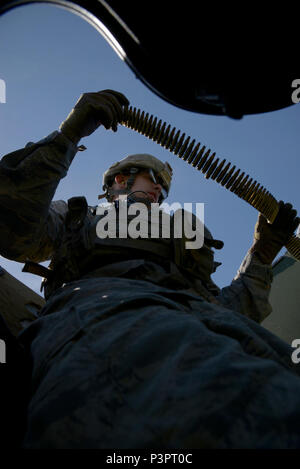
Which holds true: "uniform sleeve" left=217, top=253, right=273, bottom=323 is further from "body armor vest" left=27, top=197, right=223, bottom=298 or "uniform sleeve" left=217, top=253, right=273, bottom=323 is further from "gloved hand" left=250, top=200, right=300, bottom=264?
"body armor vest" left=27, top=197, right=223, bottom=298

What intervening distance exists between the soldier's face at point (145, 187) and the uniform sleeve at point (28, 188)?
138 cm

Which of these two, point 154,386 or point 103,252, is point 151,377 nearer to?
point 154,386

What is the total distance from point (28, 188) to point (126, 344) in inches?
62.2

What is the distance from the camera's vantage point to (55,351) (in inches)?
70.4

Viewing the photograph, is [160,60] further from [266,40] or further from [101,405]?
[101,405]

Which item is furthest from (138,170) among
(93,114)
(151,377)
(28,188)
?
(151,377)

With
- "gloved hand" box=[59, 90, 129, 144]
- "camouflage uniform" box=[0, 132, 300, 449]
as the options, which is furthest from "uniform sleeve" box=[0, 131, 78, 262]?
"camouflage uniform" box=[0, 132, 300, 449]

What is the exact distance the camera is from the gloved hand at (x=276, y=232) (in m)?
4.43

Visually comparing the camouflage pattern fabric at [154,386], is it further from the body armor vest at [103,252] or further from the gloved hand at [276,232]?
the gloved hand at [276,232]

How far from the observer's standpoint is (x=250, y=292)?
13.6 feet

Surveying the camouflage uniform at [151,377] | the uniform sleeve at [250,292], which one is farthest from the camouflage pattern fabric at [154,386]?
the uniform sleeve at [250,292]

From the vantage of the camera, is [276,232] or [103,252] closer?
[103,252]

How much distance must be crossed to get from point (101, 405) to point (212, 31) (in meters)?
1.17

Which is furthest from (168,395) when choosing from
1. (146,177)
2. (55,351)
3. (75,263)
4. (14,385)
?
(146,177)
